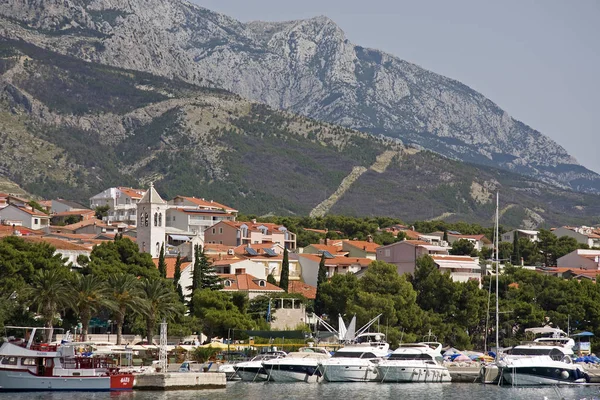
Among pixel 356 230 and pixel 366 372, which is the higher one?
pixel 356 230

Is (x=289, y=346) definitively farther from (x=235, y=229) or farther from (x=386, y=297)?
(x=235, y=229)

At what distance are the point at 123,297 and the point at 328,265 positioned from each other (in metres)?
52.9

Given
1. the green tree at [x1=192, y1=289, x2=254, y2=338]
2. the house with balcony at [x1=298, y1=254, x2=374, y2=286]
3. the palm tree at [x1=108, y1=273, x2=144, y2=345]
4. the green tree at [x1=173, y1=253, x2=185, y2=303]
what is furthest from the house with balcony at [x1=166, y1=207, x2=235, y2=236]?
the palm tree at [x1=108, y1=273, x2=144, y2=345]

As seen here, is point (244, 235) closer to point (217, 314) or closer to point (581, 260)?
point (581, 260)

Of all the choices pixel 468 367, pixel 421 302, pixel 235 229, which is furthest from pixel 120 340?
pixel 235 229

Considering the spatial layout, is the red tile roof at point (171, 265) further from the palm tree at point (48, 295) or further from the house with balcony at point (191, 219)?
the house with balcony at point (191, 219)

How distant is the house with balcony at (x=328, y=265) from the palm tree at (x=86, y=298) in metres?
50.6

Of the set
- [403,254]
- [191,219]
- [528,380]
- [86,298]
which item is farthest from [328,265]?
[528,380]

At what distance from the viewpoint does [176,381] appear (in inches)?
3127

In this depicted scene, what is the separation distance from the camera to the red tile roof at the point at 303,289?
127375 mm

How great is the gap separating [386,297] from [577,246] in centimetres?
7772

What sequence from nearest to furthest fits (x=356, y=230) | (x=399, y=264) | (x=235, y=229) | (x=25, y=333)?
(x=25, y=333) < (x=399, y=264) < (x=235, y=229) < (x=356, y=230)

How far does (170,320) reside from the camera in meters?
101

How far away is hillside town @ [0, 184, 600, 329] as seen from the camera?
410 feet
